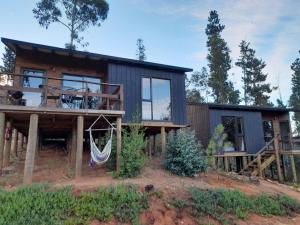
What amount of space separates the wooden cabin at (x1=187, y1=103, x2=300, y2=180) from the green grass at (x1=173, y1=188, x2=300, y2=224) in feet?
20.3

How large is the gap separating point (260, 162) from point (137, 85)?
8715 mm

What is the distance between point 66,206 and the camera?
6.41m

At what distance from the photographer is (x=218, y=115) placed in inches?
632

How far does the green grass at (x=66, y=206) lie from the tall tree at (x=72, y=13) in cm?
1574

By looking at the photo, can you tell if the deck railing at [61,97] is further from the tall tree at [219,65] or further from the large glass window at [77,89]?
the tall tree at [219,65]

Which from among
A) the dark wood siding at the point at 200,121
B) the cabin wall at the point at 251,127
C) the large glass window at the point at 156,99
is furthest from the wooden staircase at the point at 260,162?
the large glass window at the point at 156,99

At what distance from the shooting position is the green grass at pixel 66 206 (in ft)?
19.3

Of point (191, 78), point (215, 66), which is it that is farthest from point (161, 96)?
point (191, 78)

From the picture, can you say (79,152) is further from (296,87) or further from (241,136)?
(296,87)

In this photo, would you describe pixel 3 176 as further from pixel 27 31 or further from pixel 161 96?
pixel 27 31

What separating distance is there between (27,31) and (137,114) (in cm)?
1122

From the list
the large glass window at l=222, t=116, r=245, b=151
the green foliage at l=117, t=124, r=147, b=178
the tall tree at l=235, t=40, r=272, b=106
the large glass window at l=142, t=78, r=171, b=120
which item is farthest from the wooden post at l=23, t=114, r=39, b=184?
the tall tree at l=235, t=40, r=272, b=106

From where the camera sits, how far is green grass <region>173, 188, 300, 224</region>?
741 cm

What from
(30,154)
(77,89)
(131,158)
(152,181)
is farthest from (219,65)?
(30,154)
